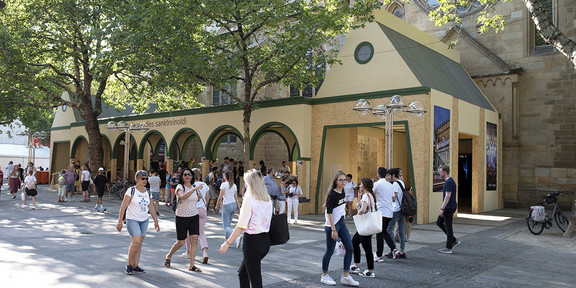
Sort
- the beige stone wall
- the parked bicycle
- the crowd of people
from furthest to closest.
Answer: the parked bicycle, the beige stone wall, the crowd of people

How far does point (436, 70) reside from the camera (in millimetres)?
18516

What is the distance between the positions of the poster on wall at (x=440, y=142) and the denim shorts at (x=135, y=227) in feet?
36.3

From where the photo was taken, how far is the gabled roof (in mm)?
16703

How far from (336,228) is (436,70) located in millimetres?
13019

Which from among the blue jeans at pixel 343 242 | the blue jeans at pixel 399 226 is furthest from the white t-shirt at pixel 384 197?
the blue jeans at pixel 343 242

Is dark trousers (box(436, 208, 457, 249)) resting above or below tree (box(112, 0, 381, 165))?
below

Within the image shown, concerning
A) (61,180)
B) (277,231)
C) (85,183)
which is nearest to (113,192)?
(85,183)

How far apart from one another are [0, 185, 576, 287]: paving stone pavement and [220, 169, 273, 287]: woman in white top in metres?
1.82

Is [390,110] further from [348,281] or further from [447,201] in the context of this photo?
[348,281]

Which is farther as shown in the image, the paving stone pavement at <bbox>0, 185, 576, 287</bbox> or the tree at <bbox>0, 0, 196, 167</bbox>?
the tree at <bbox>0, 0, 196, 167</bbox>

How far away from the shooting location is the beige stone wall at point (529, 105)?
21.5m

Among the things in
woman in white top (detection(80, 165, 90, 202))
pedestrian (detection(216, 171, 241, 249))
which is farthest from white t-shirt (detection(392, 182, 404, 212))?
woman in white top (detection(80, 165, 90, 202))

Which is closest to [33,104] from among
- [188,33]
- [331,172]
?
[188,33]

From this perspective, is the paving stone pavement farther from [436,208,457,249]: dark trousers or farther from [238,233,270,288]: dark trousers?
[238,233,270,288]: dark trousers
